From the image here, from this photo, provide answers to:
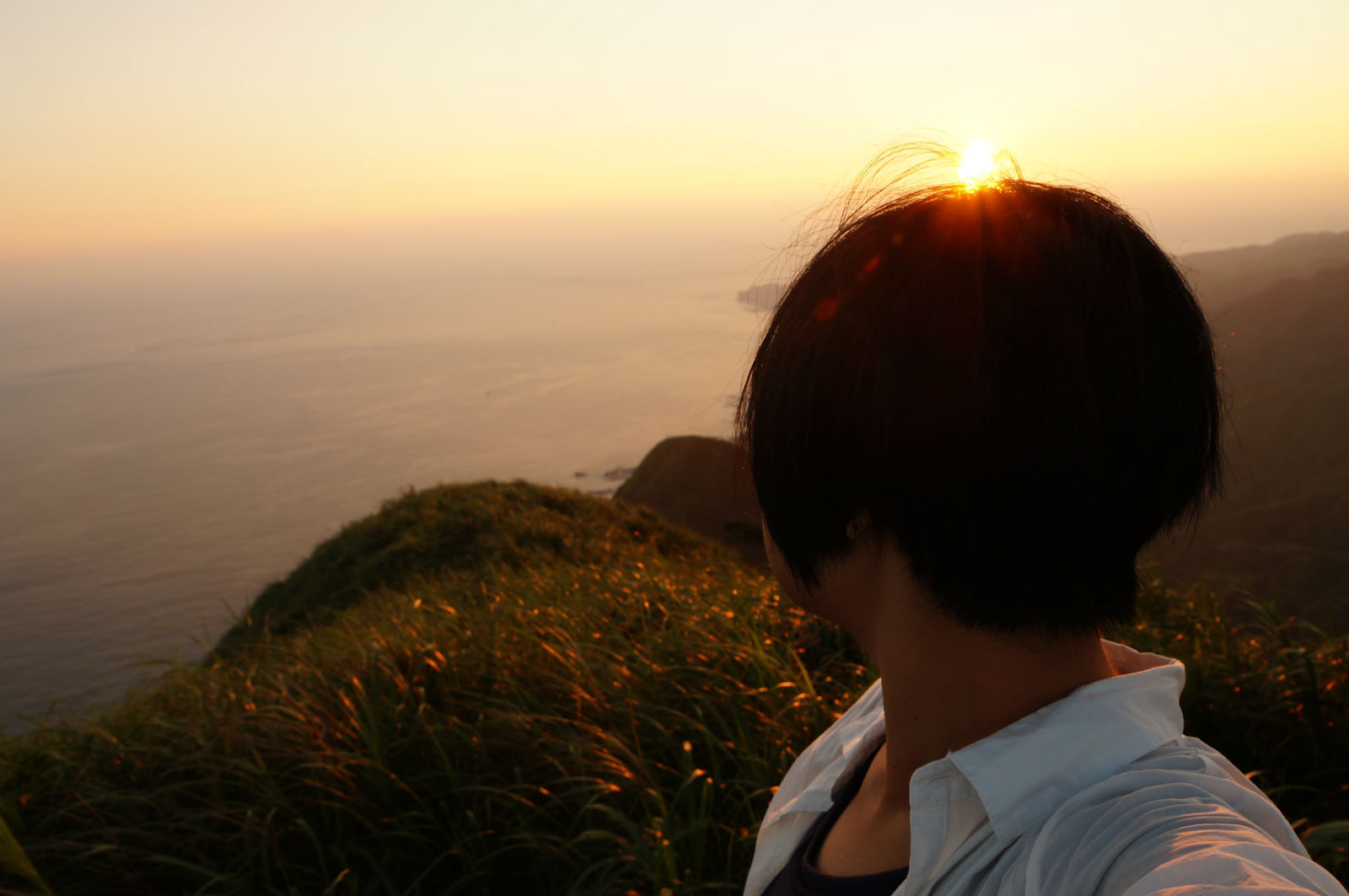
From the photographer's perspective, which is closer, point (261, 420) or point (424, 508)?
point (424, 508)

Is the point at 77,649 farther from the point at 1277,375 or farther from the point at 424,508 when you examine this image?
the point at 1277,375

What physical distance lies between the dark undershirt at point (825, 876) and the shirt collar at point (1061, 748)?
25 cm

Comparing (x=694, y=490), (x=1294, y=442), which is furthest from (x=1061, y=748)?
(x=694, y=490)

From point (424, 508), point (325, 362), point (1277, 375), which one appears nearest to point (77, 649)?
point (424, 508)

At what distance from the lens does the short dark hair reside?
0.88 meters

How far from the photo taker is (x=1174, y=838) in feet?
2.51

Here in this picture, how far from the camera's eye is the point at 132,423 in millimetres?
113062

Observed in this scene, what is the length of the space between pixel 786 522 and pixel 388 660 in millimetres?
3148

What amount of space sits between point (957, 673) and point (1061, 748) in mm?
182

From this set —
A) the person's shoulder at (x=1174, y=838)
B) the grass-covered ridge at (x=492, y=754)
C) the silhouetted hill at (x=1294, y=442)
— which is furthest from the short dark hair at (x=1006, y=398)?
the silhouetted hill at (x=1294, y=442)

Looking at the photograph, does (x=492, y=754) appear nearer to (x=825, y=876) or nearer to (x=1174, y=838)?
(x=825, y=876)

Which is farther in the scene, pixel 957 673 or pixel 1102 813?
pixel 957 673

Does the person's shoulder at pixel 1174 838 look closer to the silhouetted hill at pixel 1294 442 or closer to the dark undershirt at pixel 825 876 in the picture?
the dark undershirt at pixel 825 876

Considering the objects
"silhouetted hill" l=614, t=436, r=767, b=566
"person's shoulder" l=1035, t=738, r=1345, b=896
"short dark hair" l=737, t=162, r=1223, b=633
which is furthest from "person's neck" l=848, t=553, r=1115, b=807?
"silhouetted hill" l=614, t=436, r=767, b=566
